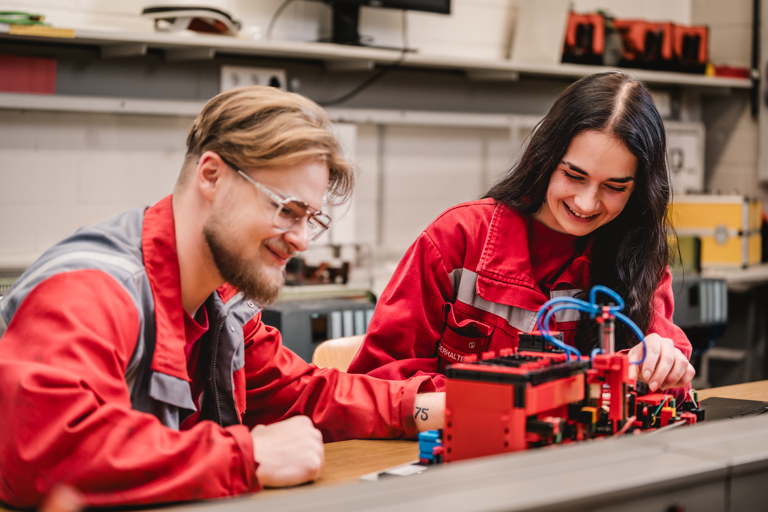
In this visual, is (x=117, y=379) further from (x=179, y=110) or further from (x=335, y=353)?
(x=179, y=110)

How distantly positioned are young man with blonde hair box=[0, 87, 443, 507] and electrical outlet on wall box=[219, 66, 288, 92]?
205 centimetres

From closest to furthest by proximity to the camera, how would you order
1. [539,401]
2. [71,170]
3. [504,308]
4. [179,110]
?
A: [539,401]
[504,308]
[71,170]
[179,110]

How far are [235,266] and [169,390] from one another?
0.18 m

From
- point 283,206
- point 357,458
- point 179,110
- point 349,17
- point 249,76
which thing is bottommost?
point 357,458

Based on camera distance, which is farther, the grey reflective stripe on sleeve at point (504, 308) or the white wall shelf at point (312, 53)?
the white wall shelf at point (312, 53)

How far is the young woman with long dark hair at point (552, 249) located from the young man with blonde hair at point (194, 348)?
21cm

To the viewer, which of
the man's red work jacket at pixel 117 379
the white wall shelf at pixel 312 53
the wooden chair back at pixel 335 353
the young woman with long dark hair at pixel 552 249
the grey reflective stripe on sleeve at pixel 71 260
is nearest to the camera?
the man's red work jacket at pixel 117 379

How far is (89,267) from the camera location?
969 millimetres

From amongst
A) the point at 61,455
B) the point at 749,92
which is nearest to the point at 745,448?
the point at 61,455

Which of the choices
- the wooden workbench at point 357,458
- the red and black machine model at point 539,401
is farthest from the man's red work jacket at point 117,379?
the red and black machine model at point 539,401

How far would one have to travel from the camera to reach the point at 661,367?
1.23 meters

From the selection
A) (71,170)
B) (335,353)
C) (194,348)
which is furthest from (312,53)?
(194,348)

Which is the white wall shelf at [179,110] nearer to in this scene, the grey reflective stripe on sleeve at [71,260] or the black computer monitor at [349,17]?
the black computer monitor at [349,17]

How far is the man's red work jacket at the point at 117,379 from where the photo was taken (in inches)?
33.4
